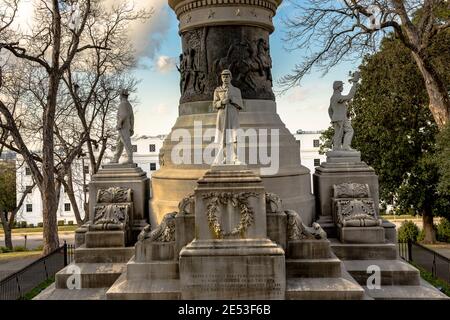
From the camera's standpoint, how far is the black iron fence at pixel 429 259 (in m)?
13.8

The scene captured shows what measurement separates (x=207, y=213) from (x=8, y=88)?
19.2 metres

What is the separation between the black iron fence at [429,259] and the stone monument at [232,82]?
468 centimetres

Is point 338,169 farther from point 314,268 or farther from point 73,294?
point 73,294

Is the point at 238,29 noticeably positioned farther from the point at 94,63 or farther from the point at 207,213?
the point at 94,63

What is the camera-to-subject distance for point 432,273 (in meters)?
13.8

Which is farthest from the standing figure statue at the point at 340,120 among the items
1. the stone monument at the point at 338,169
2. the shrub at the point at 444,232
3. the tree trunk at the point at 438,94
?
the shrub at the point at 444,232

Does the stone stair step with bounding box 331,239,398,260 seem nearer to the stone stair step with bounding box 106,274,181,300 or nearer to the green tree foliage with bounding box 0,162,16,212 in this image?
the stone stair step with bounding box 106,274,181,300

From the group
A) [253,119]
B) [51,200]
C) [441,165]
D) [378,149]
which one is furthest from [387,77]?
[51,200]

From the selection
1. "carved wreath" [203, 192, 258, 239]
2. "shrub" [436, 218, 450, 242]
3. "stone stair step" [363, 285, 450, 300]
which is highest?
"carved wreath" [203, 192, 258, 239]

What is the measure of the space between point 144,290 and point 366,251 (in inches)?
192

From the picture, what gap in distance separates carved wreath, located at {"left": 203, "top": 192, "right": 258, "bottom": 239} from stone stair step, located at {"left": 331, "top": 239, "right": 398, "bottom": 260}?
111 inches

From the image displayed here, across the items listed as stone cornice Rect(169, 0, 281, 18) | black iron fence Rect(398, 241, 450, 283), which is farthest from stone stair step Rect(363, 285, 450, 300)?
stone cornice Rect(169, 0, 281, 18)

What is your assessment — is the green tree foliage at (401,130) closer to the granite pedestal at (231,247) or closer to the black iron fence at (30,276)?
the black iron fence at (30,276)

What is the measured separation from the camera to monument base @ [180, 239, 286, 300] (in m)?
8.32
